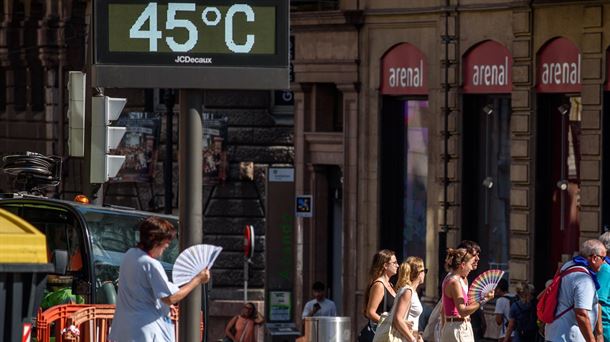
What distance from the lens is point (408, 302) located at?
17.4 metres

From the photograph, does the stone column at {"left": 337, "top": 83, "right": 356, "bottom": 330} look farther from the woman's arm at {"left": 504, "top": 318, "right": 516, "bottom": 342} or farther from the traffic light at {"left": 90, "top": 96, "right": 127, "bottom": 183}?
the traffic light at {"left": 90, "top": 96, "right": 127, "bottom": 183}

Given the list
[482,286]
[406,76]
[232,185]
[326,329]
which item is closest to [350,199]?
[406,76]

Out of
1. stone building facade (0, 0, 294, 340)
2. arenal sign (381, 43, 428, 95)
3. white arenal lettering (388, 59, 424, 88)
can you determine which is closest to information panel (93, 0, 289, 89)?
arenal sign (381, 43, 428, 95)

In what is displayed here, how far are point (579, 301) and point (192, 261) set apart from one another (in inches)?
162

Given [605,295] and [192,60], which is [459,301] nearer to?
[605,295]

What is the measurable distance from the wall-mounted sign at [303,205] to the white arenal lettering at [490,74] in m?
4.65

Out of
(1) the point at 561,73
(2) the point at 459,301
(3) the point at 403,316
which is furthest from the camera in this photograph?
(1) the point at 561,73

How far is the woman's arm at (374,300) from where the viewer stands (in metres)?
18.1

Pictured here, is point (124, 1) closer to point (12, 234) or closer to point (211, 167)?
point (12, 234)

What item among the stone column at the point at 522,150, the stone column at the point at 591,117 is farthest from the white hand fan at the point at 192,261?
the stone column at the point at 522,150

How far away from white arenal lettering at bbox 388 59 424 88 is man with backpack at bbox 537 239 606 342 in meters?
14.9

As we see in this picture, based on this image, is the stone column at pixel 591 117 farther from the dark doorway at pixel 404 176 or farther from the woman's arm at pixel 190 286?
the woman's arm at pixel 190 286

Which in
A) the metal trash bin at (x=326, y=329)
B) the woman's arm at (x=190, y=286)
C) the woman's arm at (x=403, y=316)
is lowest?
the metal trash bin at (x=326, y=329)

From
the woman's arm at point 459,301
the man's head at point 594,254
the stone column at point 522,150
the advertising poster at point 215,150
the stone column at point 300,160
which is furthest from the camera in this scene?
the advertising poster at point 215,150
